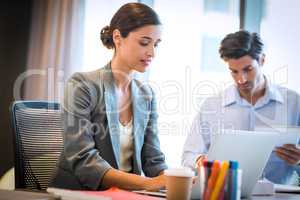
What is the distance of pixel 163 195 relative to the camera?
1272 millimetres

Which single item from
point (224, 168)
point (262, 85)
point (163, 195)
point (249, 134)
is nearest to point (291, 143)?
point (249, 134)

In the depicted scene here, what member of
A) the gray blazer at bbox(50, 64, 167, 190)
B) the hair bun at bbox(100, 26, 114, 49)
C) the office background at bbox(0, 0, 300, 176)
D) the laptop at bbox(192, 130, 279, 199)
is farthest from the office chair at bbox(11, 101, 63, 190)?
the office background at bbox(0, 0, 300, 176)

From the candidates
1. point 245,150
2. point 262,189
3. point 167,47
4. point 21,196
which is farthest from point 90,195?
point 167,47

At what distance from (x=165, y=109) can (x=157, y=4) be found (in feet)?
2.34

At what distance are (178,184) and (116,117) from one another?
703 mm

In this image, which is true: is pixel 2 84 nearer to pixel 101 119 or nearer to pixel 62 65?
pixel 62 65

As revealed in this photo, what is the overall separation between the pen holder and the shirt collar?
4.24ft

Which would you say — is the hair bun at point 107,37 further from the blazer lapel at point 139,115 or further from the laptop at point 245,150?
the laptop at point 245,150

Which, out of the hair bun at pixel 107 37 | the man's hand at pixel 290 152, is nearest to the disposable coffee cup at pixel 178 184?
the man's hand at pixel 290 152

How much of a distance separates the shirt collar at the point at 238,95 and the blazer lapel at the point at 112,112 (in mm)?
682

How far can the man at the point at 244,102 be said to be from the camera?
2.15 meters

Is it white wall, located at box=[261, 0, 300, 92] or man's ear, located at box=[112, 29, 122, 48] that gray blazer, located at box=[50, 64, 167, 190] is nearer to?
man's ear, located at box=[112, 29, 122, 48]

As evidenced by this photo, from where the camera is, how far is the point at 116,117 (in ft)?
5.78

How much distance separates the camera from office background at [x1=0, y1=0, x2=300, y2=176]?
285cm
